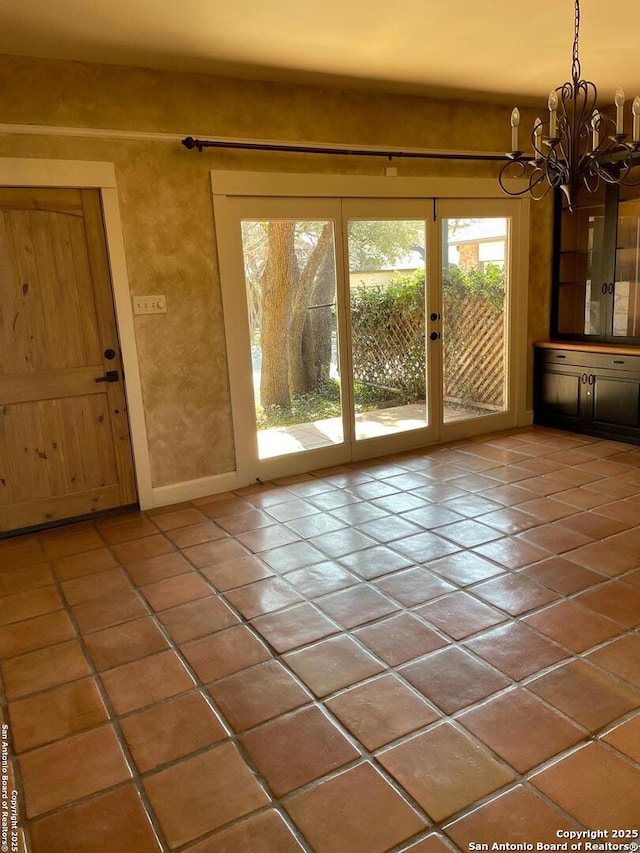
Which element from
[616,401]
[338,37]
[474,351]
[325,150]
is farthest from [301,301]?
[616,401]

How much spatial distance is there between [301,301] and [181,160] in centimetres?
122

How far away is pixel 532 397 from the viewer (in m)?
5.79

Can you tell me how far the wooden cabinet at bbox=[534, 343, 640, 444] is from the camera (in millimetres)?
4891

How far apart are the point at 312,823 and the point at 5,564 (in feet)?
8.17

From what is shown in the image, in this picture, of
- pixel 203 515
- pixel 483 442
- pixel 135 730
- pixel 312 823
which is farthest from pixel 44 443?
pixel 483 442

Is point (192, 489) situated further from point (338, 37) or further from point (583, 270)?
point (583, 270)

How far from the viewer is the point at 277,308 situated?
14.5 feet

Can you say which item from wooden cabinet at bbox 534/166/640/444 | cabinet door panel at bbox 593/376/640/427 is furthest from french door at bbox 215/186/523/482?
cabinet door panel at bbox 593/376/640/427

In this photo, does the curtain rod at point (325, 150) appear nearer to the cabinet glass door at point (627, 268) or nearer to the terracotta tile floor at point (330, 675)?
the cabinet glass door at point (627, 268)

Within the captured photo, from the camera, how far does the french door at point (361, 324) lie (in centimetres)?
432

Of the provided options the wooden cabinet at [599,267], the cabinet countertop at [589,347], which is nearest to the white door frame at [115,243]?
the cabinet countertop at [589,347]

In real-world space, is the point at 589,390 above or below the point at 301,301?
below

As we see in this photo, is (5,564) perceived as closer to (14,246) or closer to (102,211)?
(14,246)

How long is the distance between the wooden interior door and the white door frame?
6cm
